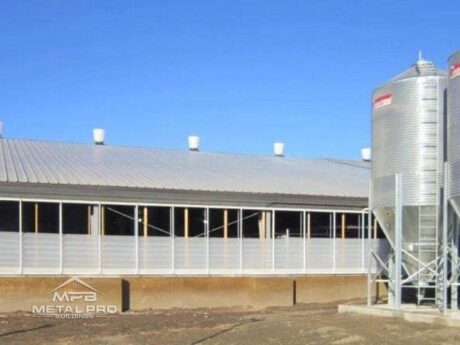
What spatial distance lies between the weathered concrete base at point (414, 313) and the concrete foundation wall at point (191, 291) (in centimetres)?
475

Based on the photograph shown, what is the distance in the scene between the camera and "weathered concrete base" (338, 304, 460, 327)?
1527 cm

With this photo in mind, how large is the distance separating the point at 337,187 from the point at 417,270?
32.3 feet

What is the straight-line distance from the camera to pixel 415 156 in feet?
57.8

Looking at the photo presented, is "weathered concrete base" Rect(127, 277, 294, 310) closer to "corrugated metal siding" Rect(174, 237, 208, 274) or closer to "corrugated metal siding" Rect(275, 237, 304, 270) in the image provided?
"corrugated metal siding" Rect(174, 237, 208, 274)

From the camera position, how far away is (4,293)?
2031 cm

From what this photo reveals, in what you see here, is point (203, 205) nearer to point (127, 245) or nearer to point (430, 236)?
point (127, 245)

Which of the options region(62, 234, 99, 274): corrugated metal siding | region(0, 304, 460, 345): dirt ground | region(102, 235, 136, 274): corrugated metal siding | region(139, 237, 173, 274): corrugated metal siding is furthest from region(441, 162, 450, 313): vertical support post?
region(62, 234, 99, 274): corrugated metal siding

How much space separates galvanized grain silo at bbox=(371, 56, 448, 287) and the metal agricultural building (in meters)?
2.34

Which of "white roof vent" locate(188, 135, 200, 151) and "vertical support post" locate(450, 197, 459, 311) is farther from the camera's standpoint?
"white roof vent" locate(188, 135, 200, 151)

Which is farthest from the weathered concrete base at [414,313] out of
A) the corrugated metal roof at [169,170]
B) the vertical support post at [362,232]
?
the corrugated metal roof at [169,170]

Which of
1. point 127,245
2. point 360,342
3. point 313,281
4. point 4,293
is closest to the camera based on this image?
point 360,342

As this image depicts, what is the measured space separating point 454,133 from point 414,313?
4049 millimetres

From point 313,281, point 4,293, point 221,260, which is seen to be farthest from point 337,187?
point 4,293

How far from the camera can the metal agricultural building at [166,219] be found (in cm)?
2162
